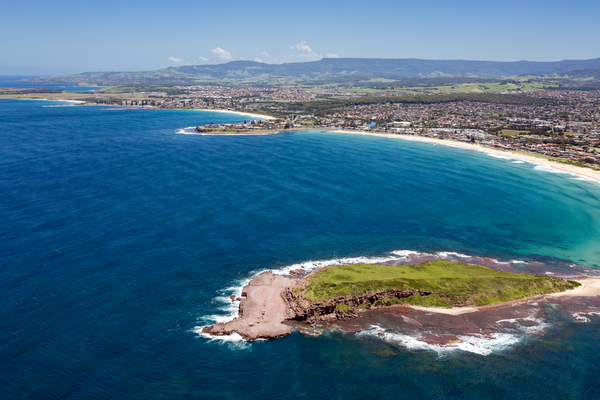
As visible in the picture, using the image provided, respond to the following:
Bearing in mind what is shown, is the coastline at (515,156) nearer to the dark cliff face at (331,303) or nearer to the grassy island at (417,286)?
the grassy island at (417,286)

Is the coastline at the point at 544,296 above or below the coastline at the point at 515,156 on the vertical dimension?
below

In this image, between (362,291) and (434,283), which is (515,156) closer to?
(434,283)

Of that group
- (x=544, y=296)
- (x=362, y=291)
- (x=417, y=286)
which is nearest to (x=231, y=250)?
(x=362, y=291)

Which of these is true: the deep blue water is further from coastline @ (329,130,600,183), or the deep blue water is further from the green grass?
coastline @ (329,130,600,183)

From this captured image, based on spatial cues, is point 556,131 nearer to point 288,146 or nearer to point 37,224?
point 288,146

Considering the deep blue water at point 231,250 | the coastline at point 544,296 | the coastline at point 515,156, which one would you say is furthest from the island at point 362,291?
the coastline at point 515,156

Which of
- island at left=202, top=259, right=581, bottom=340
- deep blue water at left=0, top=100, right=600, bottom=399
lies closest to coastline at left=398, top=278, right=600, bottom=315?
island at left=202, top=259, right=581, bottom=340

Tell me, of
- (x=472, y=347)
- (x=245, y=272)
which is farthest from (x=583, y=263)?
(x=245, y=272)
